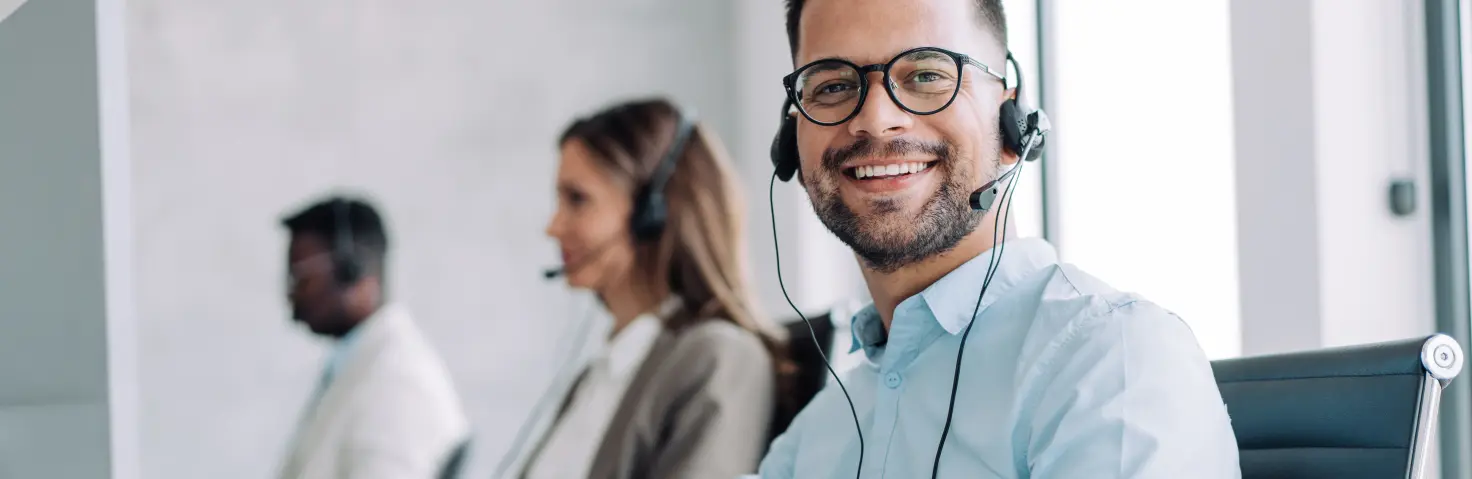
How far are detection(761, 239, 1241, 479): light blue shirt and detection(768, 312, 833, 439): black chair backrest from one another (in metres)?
0.59

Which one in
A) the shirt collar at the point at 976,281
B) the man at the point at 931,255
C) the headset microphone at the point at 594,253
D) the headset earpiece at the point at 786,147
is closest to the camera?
the man at the point at 931,255

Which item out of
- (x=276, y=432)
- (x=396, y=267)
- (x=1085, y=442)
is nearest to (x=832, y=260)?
(x=396, y=267)

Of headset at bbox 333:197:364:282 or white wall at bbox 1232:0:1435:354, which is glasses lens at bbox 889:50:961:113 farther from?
headset at bbox 333:197:364:282

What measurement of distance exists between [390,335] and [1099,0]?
1.64 m

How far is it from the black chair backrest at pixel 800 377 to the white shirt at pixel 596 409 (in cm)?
32

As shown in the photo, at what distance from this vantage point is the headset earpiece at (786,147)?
1.30 meters

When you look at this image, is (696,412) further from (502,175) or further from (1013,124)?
(502,175)

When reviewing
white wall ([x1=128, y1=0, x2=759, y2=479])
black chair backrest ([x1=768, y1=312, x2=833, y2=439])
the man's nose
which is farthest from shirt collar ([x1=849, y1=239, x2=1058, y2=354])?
white wall ([x1=128, y1=0, x2=759, y2=479])

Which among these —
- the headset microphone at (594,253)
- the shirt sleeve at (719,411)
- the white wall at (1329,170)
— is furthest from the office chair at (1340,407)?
the headset microphone at (594,253)

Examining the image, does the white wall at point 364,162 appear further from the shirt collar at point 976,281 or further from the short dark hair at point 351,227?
the shirt collar at point 976,281

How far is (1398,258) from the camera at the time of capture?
6.06ft

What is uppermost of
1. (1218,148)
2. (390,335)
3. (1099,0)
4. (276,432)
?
(1099,0)

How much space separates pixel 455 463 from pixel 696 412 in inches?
27.2

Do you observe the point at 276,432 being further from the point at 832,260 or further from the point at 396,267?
the point at 832,260
